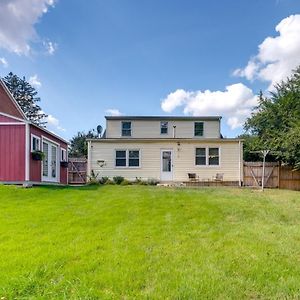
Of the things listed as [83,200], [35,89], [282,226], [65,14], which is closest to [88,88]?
[65,14]

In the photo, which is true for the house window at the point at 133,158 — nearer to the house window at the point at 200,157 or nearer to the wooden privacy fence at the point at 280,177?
the house window at the point at 200,157

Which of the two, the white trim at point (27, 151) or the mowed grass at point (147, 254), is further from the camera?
the white trim at point (27, 151)

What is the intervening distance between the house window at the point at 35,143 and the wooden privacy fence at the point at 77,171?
9.01 meters

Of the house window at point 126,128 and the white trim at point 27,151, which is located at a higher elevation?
the house window at point 126,128

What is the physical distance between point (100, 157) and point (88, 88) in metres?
4.60

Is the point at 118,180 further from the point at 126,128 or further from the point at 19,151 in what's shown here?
the point at 19,151

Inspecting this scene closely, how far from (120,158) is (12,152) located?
381 inches

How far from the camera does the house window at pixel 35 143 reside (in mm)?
14402

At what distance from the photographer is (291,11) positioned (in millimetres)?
13445

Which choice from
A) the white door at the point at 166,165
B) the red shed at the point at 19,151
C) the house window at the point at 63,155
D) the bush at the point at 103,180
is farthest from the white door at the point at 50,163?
the white door at the point at 166,165

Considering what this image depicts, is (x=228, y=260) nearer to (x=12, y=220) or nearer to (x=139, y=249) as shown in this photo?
(x=139, y=249)

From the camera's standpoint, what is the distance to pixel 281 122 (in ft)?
77.4

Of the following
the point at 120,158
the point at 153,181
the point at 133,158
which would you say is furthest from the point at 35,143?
the point at 153,181

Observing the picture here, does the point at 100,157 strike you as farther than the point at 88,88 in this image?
Yes
